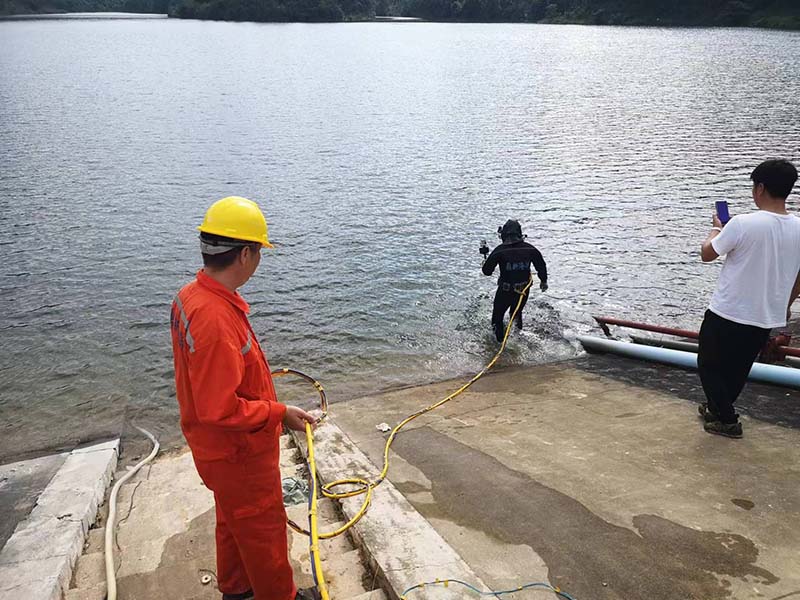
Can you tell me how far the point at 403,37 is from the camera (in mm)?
104375

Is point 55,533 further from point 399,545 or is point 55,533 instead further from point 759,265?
point 759,265

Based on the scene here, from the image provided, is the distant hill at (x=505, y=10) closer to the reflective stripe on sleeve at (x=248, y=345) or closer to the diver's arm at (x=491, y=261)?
the diver's arm at (x=491, y=261)

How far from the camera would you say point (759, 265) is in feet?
15.6

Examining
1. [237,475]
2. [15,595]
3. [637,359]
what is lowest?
[637,359]

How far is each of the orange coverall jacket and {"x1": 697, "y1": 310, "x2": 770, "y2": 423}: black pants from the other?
12.4 feet

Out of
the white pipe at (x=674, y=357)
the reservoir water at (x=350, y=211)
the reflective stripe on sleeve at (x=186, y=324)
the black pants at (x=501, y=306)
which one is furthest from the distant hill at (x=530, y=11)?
the reflective stripe on sleeve at (x=186, y=324)

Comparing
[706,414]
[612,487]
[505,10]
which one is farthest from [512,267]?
[505,10]

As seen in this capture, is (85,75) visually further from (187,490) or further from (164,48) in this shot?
(187,490)

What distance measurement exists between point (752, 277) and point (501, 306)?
515 centimetres

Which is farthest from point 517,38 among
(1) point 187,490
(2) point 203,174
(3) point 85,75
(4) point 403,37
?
(1) point 187,490

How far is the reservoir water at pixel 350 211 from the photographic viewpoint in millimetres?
9844

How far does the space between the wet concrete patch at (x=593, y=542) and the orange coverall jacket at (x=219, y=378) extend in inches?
74.8

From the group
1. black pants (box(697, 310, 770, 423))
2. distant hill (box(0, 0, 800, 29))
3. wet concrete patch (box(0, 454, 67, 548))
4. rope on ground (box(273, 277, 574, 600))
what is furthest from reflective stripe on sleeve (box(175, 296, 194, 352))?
distant hill (box(0, 0, 800, 29))

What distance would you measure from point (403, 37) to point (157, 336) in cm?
10379
